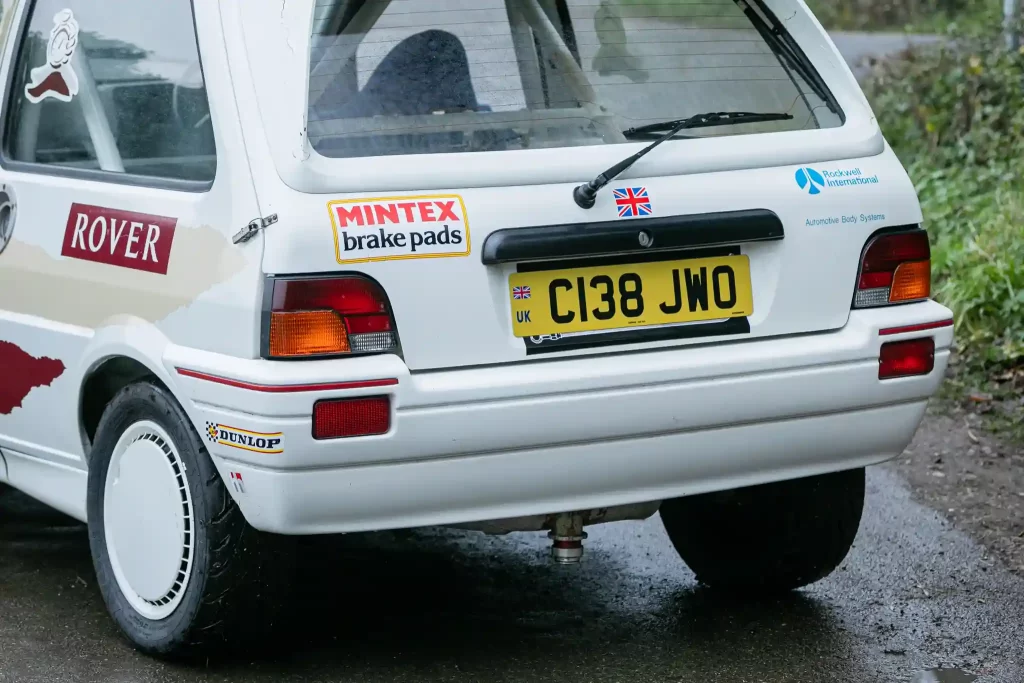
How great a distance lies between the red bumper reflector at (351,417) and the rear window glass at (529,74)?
55 centimetres

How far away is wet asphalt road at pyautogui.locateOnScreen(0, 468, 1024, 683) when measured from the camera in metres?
3.78

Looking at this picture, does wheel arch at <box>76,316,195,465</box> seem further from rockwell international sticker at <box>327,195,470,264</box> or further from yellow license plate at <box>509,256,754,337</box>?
yellow license plate at <box>509,256,754,337</box>

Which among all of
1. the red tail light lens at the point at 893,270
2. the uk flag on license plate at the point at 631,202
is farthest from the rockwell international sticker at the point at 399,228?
the red tail light lens at the point at 893,270

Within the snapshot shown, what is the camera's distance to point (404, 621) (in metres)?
4.17

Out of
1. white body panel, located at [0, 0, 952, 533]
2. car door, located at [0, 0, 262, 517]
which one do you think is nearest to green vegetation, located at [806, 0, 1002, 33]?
white body panel, located at [0, 0, 952, 533]

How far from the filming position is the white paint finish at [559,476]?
3260 mm

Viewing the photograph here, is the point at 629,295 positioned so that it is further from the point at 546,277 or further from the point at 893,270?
the point at 893,270

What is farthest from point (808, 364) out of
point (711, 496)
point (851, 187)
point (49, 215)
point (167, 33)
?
point (49, 215)

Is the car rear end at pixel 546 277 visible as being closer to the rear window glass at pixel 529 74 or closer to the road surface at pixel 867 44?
the rear window glass at pixel 529 74

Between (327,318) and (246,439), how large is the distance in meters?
0.31

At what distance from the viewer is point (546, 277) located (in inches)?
133

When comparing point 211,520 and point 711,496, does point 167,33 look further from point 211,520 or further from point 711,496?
point 711,496

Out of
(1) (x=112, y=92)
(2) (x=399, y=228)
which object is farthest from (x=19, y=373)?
(2) (x=399, y=228)

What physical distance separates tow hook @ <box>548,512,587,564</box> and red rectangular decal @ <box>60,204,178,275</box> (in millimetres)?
1119
